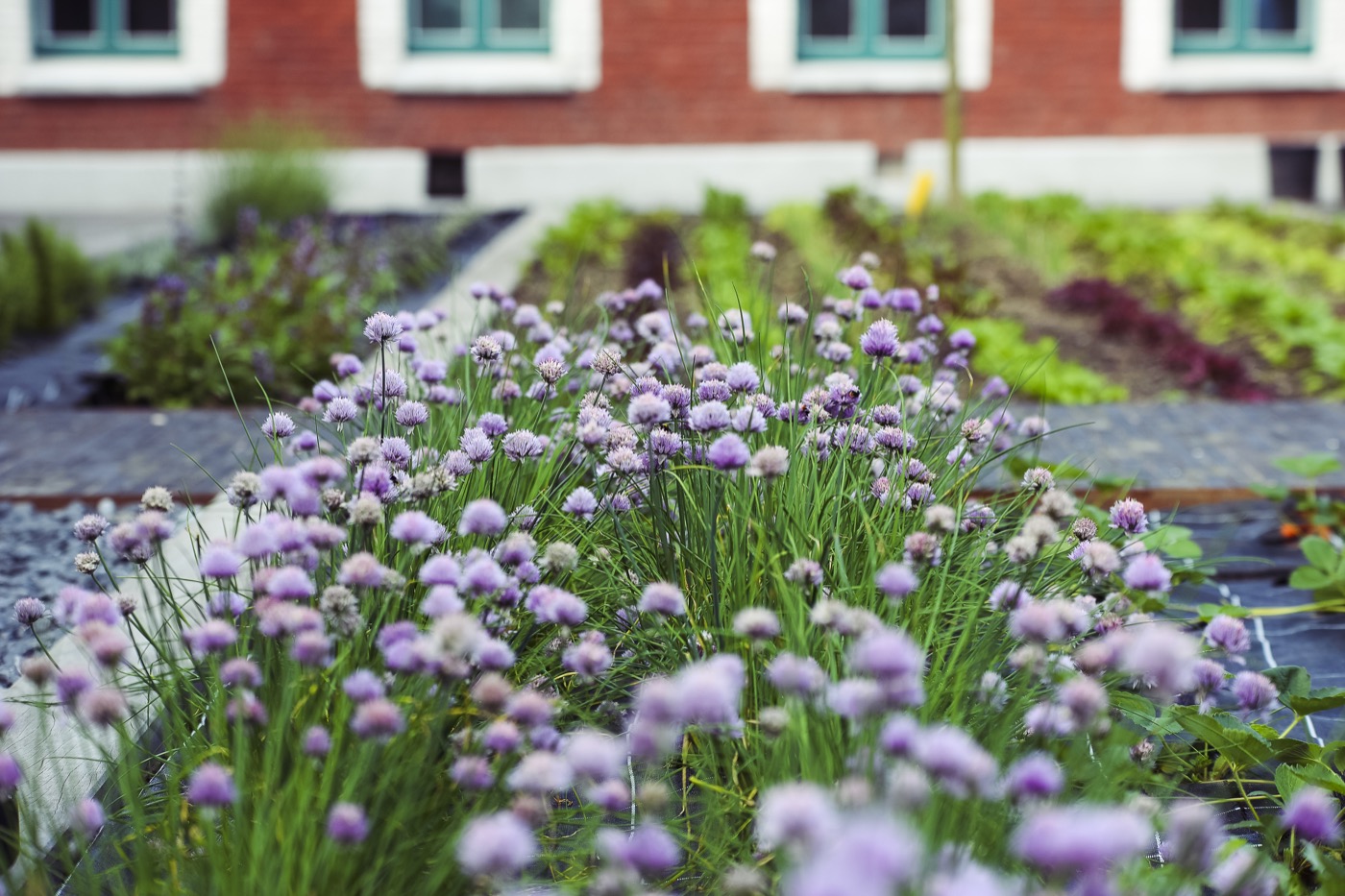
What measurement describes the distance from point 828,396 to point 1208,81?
415 inches

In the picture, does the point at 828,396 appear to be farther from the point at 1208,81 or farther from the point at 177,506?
the point at 1208,81

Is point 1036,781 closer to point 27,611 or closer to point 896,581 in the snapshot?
point 896,581

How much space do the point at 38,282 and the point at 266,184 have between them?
2401 millimetres

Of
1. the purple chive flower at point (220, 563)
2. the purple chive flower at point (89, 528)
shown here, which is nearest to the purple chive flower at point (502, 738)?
the purple chive flower at point (220, 563)

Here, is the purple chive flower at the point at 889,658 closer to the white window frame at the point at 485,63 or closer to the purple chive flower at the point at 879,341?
the purple chive flower at the point at 879,341

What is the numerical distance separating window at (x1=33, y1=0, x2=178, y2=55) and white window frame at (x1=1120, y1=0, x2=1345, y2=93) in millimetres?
8295

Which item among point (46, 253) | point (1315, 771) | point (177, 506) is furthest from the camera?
point (46, 253)

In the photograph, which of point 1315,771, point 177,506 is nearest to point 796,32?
point 177,506

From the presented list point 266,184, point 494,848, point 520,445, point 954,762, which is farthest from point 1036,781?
point 266,184

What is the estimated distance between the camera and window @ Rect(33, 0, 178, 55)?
36.4ft

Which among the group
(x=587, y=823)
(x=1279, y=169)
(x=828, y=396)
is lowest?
(x=587, y=823)

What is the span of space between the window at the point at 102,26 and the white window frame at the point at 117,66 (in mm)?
129

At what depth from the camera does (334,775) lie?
1401mm

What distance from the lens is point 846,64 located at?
1127 centimetres
